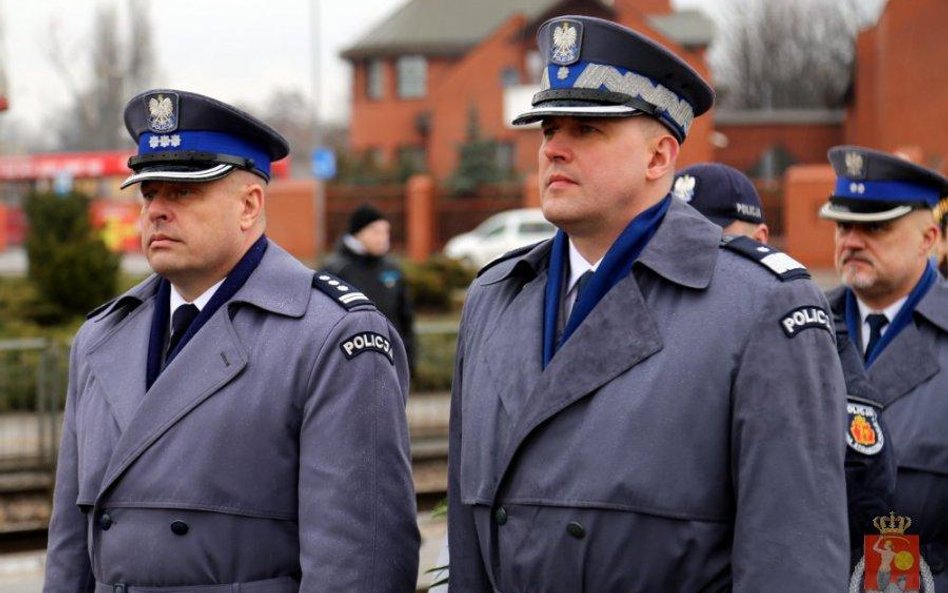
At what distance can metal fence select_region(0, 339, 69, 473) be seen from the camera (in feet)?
35.5

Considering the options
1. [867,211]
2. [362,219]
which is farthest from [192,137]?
[362,219]

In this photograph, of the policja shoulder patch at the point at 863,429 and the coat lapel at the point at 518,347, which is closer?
the coat lapel at the point at 518,347

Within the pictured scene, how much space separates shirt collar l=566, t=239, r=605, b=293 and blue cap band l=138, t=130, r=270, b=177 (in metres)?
1.04

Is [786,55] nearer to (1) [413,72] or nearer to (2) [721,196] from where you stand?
(1) [413,72]

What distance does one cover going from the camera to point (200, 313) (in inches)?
147

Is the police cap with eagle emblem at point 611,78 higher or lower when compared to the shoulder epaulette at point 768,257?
higher

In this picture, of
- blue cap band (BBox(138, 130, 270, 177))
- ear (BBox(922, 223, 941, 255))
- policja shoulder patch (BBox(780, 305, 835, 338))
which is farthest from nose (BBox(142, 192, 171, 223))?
ear (BBox(922, 223, 941, 255))

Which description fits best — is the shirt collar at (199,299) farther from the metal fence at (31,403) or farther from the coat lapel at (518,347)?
the metal fence at (31,403)

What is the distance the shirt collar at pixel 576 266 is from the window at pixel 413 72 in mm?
53272

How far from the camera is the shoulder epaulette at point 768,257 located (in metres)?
2.98

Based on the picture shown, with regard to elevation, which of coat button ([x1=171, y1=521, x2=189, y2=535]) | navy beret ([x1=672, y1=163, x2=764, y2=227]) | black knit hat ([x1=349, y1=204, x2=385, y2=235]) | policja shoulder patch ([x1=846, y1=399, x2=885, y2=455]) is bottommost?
coat button ([x1=171, y1=521, x2=189, y2=535])

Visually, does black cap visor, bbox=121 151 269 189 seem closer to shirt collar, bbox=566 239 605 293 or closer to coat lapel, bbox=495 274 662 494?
shirt collar, bbox=566 239 605 293

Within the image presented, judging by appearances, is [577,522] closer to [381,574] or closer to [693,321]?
[693,321]

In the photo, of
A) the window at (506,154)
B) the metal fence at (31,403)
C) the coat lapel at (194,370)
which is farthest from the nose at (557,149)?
the window at (506,154)
